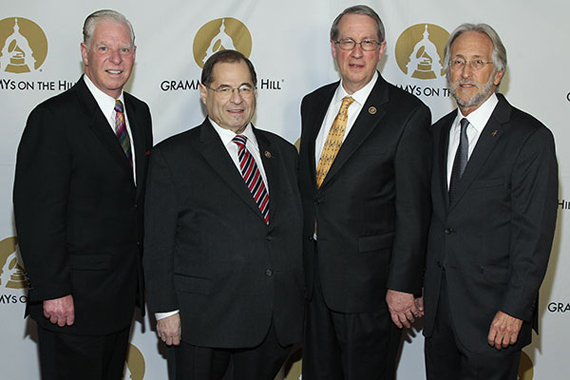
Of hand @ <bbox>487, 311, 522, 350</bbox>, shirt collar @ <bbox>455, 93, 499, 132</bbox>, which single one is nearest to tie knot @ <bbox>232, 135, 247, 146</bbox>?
shirt collar @ <bbox>455, 93, 499, 132</bbox>

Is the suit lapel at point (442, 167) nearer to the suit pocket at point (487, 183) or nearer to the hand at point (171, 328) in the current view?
the suit pocket at point (487, 183)

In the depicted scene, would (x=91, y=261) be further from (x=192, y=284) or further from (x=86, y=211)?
(x=192, y=284)

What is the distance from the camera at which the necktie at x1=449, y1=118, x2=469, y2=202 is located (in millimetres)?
2062

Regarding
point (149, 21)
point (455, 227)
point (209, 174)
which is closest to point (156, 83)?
point (149, 21)

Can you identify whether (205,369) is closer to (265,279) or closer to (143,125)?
(265,279)

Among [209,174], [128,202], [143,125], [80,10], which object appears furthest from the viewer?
[80,10]

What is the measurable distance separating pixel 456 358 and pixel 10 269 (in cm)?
223

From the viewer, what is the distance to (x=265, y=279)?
199 cm

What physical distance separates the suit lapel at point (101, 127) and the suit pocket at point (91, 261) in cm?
33

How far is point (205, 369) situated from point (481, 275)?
1.04 m

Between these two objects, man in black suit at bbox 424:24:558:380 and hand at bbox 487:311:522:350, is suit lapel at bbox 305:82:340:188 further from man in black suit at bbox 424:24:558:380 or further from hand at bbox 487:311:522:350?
hand at bbox 487:311:522:350

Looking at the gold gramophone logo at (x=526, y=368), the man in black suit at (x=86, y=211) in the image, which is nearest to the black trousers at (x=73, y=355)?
the man in black suit at (x=86, y=211)

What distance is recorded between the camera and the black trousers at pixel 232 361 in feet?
6.64

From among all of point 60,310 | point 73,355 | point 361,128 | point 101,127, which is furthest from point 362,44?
point 73,355
